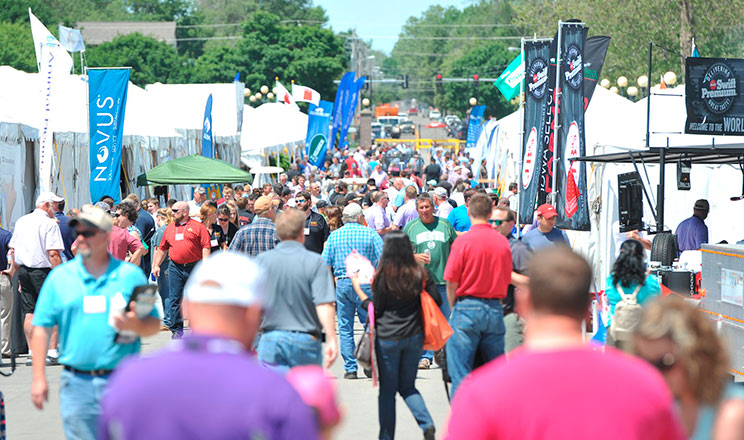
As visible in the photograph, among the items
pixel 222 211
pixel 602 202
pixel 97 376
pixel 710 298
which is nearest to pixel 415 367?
pixel 97 376

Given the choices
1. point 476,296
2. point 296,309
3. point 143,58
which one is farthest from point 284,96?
point 143,58

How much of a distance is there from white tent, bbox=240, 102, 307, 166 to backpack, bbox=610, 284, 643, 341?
24108 mm

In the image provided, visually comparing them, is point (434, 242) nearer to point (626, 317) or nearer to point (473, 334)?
point (473, 334)

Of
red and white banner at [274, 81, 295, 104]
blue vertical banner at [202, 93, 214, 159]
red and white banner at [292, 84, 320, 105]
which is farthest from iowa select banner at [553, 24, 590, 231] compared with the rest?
red and white banner at [274, 81, 295, 104]

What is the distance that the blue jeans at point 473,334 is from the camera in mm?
7031

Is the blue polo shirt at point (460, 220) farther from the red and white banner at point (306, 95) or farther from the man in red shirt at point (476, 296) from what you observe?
the red and white banner at point (306, 95)

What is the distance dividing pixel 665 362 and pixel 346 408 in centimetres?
602

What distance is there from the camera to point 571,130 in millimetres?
13219

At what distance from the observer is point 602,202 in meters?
15.0

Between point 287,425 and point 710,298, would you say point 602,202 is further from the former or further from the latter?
point 287,425

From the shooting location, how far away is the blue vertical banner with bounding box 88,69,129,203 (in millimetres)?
16094

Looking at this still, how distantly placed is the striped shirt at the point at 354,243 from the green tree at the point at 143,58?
2684 inches

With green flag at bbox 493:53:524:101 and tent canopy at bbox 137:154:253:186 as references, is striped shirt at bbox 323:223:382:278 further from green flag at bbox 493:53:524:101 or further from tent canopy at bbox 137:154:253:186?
green flag at bbox 493:53:524:101

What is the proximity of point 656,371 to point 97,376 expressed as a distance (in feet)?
10.3
